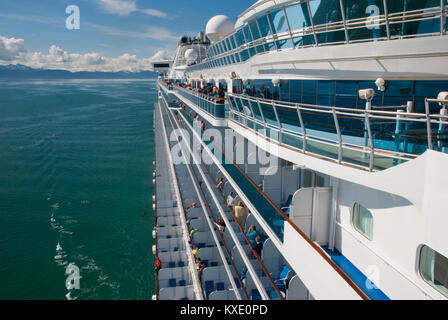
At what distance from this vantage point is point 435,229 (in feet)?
11.8

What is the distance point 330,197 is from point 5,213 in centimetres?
1983

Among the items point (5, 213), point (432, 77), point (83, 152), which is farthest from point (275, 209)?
point (83, 152)

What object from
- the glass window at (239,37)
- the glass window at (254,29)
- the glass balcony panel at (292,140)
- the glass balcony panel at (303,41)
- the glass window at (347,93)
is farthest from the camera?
the glass window at (239,37)

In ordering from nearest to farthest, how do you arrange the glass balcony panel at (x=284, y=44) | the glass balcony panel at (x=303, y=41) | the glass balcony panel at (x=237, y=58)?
1. the glass balcony panel at (x=303, y=41)
2. the glass balcony panel at (x=284, y=44)
3. the glass balcony panel at (x=237, y=58)

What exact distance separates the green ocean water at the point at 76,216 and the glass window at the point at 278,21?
10.4 m

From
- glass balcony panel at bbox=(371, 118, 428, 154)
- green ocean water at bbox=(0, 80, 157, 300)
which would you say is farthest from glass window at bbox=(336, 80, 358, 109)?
green ocean water at bbox=(0, 80, 157, 300)

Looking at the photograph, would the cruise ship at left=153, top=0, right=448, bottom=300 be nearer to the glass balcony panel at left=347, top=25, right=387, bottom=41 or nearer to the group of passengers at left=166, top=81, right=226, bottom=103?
the glass balcony panel at left=347, top=25, right=387, bottom=41

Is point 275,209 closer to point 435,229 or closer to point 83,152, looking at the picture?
point 435,229

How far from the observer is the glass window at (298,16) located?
7893 mm

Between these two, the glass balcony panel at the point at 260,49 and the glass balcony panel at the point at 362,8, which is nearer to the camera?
the glass balcony panel at the point at 362,8

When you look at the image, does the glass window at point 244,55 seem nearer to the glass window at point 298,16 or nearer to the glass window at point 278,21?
the glass window at point 278,21

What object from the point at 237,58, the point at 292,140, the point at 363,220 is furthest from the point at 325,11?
the point at 237,58

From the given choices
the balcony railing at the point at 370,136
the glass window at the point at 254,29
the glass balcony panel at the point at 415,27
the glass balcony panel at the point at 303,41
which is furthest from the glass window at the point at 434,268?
the glass window at the point at 254,29

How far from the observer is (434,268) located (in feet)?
13.4
